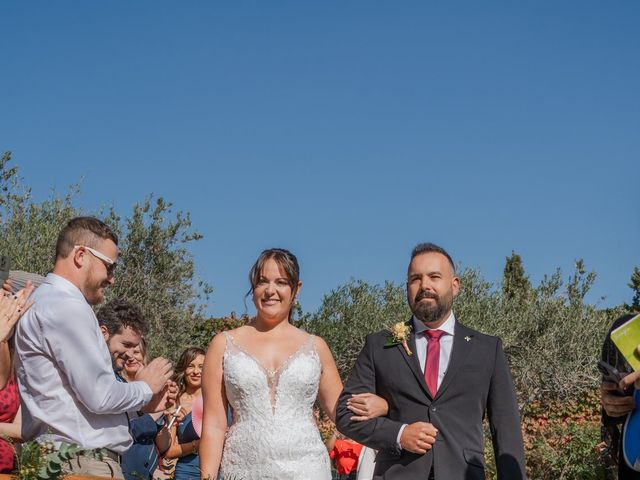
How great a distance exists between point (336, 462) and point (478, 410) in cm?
423

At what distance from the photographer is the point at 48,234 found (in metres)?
18.9

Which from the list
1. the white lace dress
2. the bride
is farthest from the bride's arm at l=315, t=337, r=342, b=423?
the white lace dress

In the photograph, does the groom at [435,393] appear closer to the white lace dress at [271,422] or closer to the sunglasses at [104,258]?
the white lace dress at [271,422]

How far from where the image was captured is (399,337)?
5.23m

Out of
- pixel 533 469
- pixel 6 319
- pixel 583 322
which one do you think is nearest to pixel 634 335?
pixel 6 319

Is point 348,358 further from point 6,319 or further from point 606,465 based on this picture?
point 6,319

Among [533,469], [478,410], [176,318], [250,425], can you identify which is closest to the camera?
[478,410]

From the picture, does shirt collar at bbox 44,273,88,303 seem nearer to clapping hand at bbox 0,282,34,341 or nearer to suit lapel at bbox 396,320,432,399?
clapping hand at bbox 0,282,34,341

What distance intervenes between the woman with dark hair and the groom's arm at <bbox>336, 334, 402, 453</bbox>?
227 centimetres

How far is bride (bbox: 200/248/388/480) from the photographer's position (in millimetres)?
5387

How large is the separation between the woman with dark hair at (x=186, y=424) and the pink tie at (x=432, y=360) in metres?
2.65

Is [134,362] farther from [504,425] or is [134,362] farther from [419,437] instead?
[504,425]

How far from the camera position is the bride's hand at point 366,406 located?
503 cm

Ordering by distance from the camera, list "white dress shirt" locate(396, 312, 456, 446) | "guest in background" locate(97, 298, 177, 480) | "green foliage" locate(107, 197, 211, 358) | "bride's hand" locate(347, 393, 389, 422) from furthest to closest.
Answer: "green foliage" locate(107, 197, 211, 358), "guest in background" locate(97, 298, 177, 480), "white dress shirt" locate(396, 312, 456, 446), "bride's hand" locate(347, 393, 389, 422)
